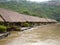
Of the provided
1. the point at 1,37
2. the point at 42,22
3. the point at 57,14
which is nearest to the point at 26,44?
the point at 1,37

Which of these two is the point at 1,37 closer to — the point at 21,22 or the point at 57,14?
the point at 21,22

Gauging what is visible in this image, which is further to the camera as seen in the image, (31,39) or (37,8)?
(37,8)

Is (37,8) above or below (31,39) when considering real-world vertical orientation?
below

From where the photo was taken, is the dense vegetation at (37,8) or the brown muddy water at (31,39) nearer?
the brown muddy water at (31,39)

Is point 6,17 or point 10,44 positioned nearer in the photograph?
A: point 10,44

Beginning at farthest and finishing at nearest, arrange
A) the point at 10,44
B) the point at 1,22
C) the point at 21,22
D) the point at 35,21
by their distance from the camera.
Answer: the point at 35,21 → the point at 21,22 → the point at 1,22 → the point at 10,44

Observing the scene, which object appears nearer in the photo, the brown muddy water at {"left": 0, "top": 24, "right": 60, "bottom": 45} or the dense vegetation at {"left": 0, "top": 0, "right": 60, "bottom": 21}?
the brown muddy water at {"left": 0, "top": 24, "right": 60, "bottom": 45}

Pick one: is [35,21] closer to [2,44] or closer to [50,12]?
[2,44]

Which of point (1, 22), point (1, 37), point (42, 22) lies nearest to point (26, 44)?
point (1, 37)

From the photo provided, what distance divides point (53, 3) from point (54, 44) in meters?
65.7

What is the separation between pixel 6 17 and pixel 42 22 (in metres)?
16.3

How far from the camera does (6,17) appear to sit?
3002 cm

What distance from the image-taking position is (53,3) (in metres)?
81.2

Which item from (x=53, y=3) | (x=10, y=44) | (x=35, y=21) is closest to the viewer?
(x=10, y=44)
